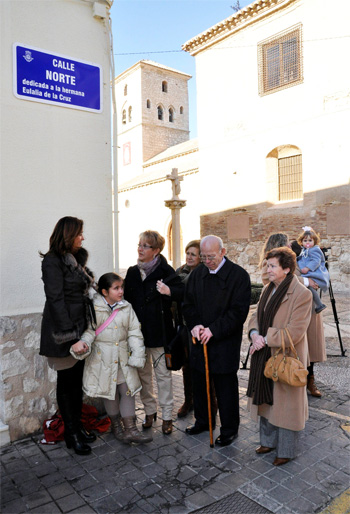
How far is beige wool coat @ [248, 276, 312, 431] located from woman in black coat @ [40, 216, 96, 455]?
58.4 inches

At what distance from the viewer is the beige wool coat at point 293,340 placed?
3.00 meters

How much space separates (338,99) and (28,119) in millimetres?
12521

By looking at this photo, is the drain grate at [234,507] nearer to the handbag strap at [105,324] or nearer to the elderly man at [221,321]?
the elderly man at [221,321]

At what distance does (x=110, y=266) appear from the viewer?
4184 millimetres

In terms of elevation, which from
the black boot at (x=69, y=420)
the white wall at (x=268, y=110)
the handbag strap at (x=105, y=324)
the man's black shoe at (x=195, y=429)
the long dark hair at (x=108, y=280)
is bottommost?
the man's black shoe at (x=195, y=429)

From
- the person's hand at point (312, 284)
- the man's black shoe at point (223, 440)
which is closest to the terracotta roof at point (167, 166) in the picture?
the person's hand at point (312, 284)

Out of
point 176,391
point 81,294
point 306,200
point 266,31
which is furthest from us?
point 266,31

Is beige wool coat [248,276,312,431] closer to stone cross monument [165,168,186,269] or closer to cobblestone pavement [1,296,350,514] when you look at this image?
cobblestone pavement [1,296,350,514]

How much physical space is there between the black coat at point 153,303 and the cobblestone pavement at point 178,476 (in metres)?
0.86

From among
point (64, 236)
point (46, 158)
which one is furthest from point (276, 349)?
point (46, 158)

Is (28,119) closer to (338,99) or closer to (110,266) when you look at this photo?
(110,266)

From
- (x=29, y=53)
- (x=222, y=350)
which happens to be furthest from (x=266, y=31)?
(x=222, y=350)

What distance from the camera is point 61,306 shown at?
3121 mm

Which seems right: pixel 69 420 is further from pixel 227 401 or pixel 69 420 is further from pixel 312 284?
pixel 312 284
